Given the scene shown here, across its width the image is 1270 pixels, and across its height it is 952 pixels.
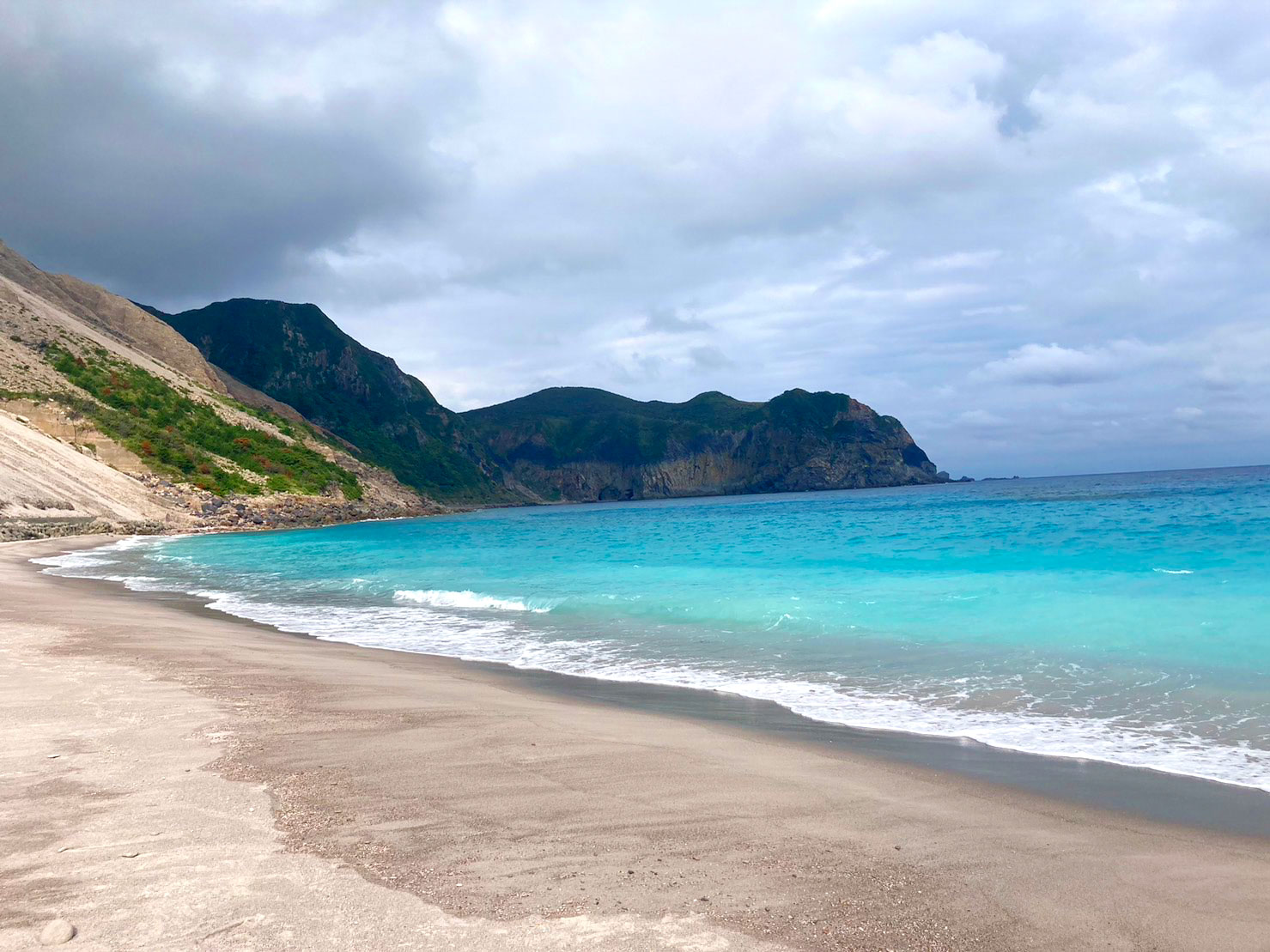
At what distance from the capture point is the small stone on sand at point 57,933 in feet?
10.2

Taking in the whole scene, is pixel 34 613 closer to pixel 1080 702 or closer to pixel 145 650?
pixel 145 650

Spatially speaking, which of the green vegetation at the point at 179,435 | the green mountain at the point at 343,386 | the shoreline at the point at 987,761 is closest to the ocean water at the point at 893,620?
the shoreline at the point at 987,761

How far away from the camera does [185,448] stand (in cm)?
6969

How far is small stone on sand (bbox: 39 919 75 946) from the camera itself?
10.2 ft

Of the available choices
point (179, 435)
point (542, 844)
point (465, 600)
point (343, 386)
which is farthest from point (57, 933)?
point (343, 386)

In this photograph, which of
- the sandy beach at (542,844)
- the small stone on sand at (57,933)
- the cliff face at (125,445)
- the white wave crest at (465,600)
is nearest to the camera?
the small stone on sand at (57,933)

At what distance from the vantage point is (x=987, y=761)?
6.68 m

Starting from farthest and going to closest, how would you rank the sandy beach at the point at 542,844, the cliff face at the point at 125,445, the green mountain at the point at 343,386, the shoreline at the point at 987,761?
the green mountain at the point at 343,386 < the cliff face at the point at 125,445 < the shoreline at the point at 987,761 < the sandy beach at the point at 542,844

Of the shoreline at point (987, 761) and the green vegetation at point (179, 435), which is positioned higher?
the green vegetation at point (179, 435)

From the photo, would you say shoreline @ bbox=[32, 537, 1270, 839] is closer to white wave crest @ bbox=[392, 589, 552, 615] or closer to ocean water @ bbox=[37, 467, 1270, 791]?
ocean water @ bbox=[37, 467, 1270, 791]

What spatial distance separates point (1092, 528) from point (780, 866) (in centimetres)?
3713

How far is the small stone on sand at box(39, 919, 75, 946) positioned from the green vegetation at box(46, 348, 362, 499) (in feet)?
234

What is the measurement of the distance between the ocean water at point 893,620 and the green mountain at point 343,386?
121m

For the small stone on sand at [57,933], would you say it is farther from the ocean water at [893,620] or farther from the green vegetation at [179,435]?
the green vegetation at [179,435]
